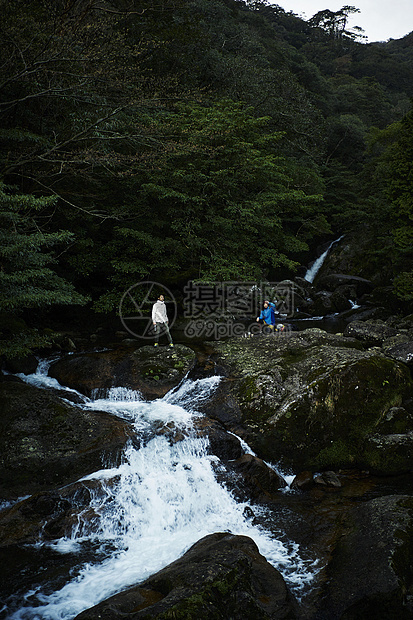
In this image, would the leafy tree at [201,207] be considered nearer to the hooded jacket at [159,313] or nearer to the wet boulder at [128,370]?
the hooded jacket at [159,313]

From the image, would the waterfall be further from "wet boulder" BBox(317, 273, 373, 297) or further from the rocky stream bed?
the rocky stream bed

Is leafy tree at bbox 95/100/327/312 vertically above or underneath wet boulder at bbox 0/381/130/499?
above

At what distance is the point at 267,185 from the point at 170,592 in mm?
18619

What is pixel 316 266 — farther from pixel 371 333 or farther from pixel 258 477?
pixel 258 477

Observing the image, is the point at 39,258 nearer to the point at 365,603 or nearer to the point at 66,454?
the point at 66,454

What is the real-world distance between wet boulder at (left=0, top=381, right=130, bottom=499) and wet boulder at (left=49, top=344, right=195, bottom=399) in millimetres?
1521

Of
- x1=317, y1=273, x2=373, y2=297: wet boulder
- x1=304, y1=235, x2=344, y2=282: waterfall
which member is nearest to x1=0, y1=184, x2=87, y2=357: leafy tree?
x1=317, y1=273, x2=373, y2=297: wet boulder

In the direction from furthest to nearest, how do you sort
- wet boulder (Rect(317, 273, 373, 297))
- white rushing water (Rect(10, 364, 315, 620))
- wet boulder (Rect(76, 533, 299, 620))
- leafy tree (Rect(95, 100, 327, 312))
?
wet boulder (Rect(317, 273, 373, 297)), leafy tree (Rect(95, 100, 327, 312)), white rushing water (Rect(10, 364, 315, 620)), wet boulder (Rect(76, 533, 299, 620))

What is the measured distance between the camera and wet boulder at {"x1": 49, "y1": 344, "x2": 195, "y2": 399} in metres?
10.3

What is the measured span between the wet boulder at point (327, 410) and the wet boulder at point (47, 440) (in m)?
2.72

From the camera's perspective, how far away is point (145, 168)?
15.8 meters

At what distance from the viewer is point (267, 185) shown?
773 inches

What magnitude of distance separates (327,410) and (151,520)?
4.25 m

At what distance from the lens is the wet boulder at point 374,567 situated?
4234 mm
